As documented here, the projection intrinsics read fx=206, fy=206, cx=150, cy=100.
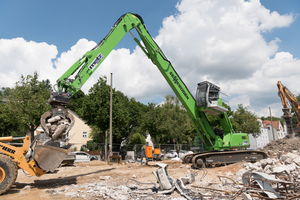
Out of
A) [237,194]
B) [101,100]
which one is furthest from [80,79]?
[101,100]

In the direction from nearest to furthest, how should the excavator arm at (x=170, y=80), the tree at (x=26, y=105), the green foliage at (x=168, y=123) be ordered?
the excavator arm at (x=170, y=80) → the tree at (x=26, y=105) → the green foliage at (x=168, y=123)

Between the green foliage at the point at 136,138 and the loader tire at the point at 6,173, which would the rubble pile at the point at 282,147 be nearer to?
the loader tire at the point at 6,173

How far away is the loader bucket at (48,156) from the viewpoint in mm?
6871

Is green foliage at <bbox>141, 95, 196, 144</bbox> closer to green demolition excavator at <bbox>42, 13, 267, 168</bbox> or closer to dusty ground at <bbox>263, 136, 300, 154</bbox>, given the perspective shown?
dusty ground at <bbox>263, 136, 300, 154</bbox>

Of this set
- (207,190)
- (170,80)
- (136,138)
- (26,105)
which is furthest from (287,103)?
(26,105)

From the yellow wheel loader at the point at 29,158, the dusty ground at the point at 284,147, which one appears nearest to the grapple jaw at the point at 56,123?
the yellow wheel loader at the point at 29,158

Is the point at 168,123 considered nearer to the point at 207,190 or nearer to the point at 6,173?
the point at 207,190

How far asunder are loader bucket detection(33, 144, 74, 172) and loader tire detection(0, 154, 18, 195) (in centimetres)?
76

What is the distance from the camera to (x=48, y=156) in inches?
274

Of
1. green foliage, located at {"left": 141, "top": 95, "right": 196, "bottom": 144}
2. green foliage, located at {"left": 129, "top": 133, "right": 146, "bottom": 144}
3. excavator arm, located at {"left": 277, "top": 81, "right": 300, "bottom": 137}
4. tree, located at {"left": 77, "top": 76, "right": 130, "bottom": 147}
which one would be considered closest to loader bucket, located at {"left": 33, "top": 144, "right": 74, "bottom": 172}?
tree, located at {"left": 77, "top": 76, "right": 130, "bottom": 147}

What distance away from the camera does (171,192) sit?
6.95 meters

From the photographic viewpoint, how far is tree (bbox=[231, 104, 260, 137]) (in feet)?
116

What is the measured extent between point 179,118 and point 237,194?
35.3 meters

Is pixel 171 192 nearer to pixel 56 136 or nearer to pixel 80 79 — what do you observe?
pixel 56 136
